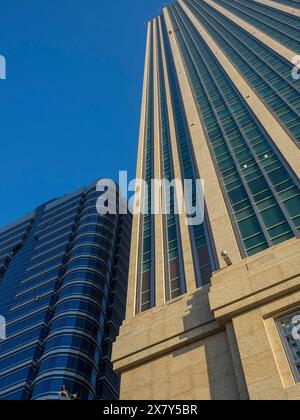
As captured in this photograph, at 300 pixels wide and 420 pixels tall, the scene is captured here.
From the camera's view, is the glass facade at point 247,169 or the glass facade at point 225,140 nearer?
the glass facade at point 247,169

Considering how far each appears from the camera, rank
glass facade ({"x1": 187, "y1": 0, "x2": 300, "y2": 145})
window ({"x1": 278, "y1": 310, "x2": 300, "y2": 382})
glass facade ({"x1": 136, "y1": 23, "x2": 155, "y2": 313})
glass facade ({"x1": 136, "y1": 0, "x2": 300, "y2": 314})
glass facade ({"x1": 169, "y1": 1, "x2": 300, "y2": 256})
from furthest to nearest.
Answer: glass facade ({"x1": 187, "y1": 0, "x2": 300, "y2": 145})
glass facade ({"x1": 136, "y1": 23, "x2": 155, "y2": 313})
glass facade ({"x1": 136, "y1": 0, "x2": 300, "y2": 314})
glass facade ({"x1": 169, "y1": 1, "x2": 300, "y2": 256})
window ({"x1": 278, "y1": 310, "x2": 300, "y2": 382})

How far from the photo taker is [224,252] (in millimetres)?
20734

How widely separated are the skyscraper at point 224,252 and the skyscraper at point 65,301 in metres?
19.4

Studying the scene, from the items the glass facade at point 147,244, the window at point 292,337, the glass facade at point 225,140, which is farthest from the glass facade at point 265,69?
the window at point 292,337

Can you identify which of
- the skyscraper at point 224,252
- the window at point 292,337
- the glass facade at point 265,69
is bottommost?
the window at point 292,337

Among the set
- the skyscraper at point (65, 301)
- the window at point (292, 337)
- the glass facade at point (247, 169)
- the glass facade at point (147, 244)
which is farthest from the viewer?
the skyscraper at point (65, 301)

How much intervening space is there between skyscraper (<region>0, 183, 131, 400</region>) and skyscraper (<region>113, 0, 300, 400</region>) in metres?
19.4

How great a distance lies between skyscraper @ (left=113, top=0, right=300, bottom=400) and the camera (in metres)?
17.3

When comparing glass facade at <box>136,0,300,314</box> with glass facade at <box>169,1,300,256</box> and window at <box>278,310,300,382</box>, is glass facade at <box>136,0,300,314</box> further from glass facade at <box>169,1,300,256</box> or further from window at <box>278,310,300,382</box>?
window at <box>278,310,300,382</box>

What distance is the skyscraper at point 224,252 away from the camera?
17.3 m

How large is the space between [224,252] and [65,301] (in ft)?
131

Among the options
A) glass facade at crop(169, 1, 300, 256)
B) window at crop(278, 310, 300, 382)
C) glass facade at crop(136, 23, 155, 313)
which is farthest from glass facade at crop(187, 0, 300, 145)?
window at crop(278, 310, 300, 382)

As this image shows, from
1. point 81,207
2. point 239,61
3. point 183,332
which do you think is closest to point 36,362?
point 81,207

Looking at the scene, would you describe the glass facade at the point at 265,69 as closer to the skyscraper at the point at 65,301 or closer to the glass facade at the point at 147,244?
the glass facade at the point at 147,244
